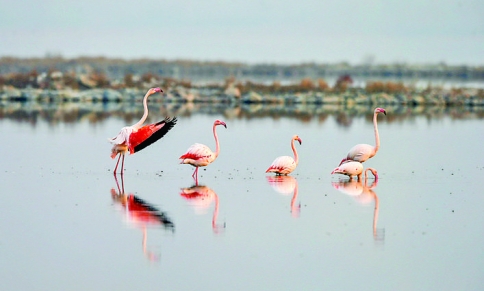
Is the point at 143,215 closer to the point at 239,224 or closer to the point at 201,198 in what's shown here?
the point at 239,224

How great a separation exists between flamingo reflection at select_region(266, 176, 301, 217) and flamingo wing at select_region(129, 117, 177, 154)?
1.63 metres

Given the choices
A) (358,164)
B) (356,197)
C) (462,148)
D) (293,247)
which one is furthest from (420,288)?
(462,148)

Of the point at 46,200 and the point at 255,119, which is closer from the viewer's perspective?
the point at 46,200

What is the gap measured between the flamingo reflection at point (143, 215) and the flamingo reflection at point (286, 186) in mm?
1445

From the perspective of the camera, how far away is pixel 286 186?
472 inches

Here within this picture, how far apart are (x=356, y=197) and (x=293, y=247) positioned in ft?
9.83

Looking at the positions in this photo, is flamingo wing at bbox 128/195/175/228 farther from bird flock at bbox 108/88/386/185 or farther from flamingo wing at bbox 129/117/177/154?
flamingo wing at bbox 129/117/177/154

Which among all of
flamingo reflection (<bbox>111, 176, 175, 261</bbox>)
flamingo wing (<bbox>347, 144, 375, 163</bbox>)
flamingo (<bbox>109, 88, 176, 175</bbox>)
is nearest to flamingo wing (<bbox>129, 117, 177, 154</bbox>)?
flamingo (<bbox>109, 88, 176, 175</bbox>)

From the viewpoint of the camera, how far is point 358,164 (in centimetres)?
1265

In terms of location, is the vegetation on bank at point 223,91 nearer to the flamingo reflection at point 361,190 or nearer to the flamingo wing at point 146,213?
the flamingo reflection at point 361,190

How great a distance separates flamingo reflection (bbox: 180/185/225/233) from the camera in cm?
958

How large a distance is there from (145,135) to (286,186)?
228 centimetres

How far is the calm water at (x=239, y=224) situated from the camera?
24.0 feet

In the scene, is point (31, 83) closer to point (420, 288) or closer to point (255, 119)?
point (255, 119)
